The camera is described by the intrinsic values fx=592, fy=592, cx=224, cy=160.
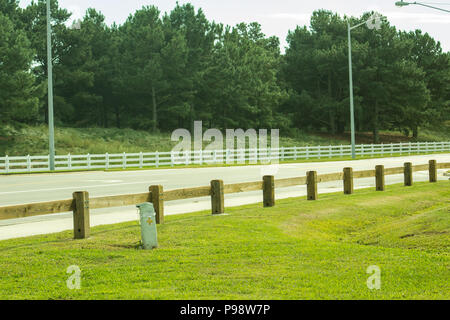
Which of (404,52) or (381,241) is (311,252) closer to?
(381,241)

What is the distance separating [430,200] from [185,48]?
5214 cm

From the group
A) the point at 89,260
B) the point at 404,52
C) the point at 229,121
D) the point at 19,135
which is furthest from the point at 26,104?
the point at 404,52

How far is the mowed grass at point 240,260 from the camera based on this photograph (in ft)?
21.4

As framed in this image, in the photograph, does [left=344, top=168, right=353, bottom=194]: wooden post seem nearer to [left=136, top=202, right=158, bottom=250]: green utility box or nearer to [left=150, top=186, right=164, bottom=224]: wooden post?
[left=150, top=186, right=164, bottom=224]: wooden post

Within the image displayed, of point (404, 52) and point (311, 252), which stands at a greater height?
point (404, 52)

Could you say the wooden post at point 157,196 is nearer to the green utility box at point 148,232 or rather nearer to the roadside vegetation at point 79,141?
the green utility box at point 148,232

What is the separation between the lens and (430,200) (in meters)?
16.4

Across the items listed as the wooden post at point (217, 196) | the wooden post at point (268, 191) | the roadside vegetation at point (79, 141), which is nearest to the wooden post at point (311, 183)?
the wooden post at point (268, 191)

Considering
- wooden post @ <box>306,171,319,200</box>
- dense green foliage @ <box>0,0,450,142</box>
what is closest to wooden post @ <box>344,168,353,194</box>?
wooden post @ <box>306,171,319,200</box>

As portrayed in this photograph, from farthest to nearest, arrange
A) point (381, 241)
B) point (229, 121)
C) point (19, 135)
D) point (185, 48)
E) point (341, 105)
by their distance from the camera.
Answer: point (341, 105) → point (229, 121) → point (185, 48) → point (19, 135) → point (381, 241)

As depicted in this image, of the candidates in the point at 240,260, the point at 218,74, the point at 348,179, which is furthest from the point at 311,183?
the point at 218,74

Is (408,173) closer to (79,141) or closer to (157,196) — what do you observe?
(157,196)

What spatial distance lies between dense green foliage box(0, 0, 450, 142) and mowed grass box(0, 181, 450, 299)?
4207 centimetres

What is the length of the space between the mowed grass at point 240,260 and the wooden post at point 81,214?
0.22 m
